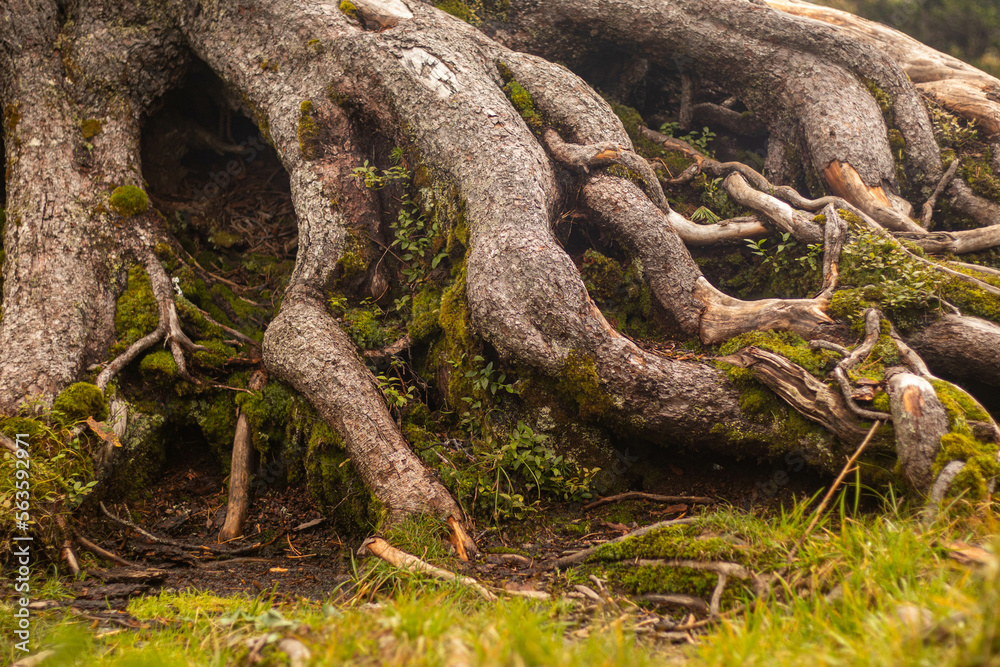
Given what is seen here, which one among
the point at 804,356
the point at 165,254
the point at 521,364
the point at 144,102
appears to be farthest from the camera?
the point at 144,102

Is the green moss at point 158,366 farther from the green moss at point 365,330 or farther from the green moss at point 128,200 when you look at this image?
the green moss at point 128,200

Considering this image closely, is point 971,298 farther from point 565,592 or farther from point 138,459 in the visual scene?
point 138,459

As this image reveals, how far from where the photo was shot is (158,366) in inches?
177

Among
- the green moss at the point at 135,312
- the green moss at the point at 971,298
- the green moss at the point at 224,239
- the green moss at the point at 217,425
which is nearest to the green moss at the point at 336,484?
the green moss at the point at 217,425

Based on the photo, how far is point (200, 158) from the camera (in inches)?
283

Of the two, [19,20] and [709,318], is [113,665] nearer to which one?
[709,318]

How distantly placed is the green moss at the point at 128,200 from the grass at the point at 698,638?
3.63 metres

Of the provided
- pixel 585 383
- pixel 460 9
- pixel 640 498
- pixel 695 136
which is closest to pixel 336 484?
pixel 585 383

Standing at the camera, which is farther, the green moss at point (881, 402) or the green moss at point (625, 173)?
the green moss at point (625, 173)

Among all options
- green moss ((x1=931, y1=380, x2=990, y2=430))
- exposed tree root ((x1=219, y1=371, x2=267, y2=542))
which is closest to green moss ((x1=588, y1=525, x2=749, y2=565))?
green moss ((x1=931, y1=380, x2=990, y2=430))

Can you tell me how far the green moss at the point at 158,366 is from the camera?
448 cm

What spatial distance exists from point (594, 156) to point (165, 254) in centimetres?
433

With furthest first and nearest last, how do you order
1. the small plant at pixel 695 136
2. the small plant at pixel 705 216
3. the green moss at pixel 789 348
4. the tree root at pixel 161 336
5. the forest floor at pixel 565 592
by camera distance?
the small plant at pixel 695 136 < the small plant at pixel 705 216 < the tree root at pixel 161 336 < the green moss at pixel 789 348 < the forest floor at pixel 565 592

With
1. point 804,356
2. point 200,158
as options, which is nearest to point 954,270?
point 804,356
